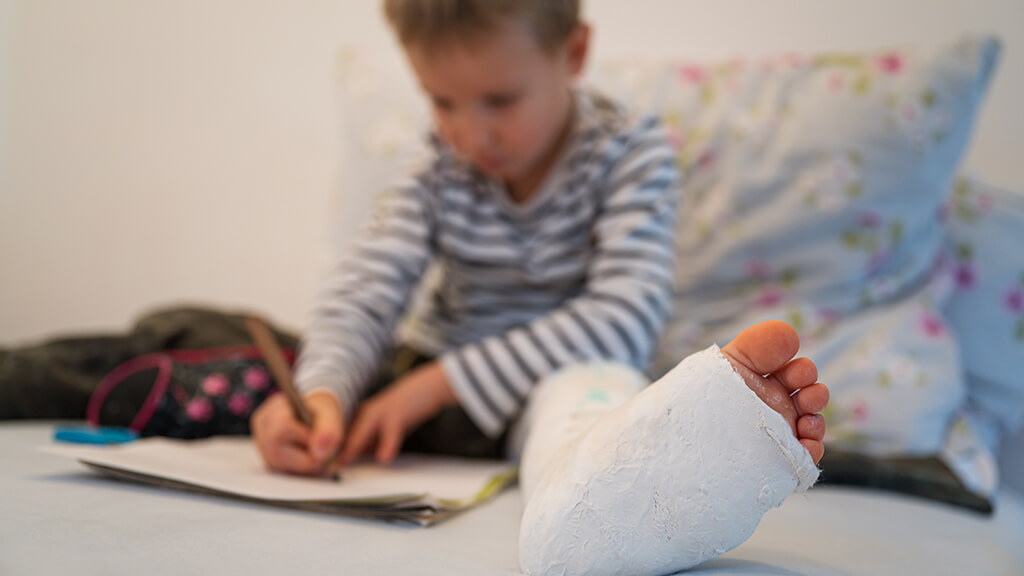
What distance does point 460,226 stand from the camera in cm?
80

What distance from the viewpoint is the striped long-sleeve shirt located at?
670mm

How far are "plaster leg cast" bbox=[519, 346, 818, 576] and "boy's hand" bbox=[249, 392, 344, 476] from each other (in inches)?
9.4

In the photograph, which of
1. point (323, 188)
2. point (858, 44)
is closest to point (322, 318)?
point (323, 188)

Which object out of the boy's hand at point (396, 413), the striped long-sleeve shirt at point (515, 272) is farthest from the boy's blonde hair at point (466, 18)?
the boy's hand at point (396, 413)

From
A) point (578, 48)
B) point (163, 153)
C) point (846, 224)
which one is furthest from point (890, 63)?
point (163, 153)

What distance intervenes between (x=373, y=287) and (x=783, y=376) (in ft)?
1.69

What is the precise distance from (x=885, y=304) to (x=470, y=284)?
0.42m

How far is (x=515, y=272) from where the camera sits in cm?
79

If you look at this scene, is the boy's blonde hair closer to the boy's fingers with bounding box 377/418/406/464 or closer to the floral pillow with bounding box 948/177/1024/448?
the boy's fingers with bounding box 377/418/406/464

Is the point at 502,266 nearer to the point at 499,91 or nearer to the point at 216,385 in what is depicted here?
the point at 499,91

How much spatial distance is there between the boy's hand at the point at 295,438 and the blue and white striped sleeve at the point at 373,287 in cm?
12

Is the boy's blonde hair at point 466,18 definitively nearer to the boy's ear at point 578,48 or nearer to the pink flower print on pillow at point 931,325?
the boy's ear at point 578,48

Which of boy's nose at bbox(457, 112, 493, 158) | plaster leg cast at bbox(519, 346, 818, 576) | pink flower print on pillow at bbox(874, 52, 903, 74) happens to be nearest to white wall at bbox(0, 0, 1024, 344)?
boy's nose at bbox(457, 112, 493, 158)

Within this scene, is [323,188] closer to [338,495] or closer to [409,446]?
[409,446]
